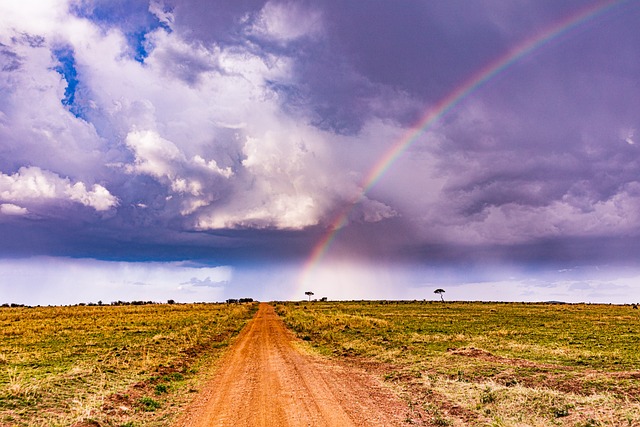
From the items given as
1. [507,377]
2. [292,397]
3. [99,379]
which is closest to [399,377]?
[507,377]

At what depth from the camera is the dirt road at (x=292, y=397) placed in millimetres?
12430

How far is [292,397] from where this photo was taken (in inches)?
596

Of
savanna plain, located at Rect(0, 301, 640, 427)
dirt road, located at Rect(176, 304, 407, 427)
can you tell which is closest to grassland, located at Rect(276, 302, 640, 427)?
savanna plain, located at Rect(0, 301, 640, 427)

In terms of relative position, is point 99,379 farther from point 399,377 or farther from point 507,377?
point 507,377

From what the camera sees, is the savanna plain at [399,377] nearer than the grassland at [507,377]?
No

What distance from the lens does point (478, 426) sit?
11.9m

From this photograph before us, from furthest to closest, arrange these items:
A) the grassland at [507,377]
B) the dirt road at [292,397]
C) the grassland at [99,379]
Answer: the grassland at [99,379] → the grassland at [507,377] → the dirt road at [292,397]

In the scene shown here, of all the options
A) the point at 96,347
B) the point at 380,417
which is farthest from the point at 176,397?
the point at 96,347

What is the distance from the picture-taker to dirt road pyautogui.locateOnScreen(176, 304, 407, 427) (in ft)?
40.8

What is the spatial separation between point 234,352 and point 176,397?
12.5m

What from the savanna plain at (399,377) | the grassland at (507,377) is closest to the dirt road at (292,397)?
the savanna plain at (399,377)

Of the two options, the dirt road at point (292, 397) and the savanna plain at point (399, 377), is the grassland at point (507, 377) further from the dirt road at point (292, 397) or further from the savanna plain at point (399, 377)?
the dirt road at point (292, 397)

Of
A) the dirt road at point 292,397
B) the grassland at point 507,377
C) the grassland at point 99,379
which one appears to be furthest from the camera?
the grassland at point 99,379

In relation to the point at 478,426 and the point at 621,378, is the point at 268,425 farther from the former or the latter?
the point at 621,378
